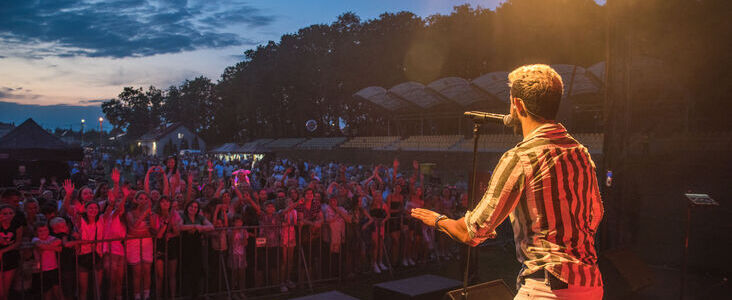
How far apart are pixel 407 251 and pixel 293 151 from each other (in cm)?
4592

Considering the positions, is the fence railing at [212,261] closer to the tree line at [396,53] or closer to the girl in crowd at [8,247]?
the girl in crowd at [8,247]

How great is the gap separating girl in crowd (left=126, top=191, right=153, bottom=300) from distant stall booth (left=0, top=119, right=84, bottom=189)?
10.6 metres

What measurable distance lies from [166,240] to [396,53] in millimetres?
42481

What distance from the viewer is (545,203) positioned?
2275 mm

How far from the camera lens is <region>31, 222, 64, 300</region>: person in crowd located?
6.75 m

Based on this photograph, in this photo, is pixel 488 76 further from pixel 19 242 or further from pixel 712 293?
pixel 19 242

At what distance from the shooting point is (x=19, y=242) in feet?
22.4

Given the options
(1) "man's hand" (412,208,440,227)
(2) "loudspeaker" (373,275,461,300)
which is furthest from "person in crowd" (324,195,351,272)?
(1) "man's hand" (412,208,440,227)

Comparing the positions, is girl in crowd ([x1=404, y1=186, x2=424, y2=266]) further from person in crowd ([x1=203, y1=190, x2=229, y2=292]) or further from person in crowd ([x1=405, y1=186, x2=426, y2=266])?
person in crowd ([x1=203, y1=190, x2=229, y2=292])

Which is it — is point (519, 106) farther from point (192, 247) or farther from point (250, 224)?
point (250, 224)

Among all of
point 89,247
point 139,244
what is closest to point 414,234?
point 139,244

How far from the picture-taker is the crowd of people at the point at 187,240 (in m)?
6.94

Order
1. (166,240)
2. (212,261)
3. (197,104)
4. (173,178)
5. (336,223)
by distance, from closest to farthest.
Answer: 1. (166,240)
2. (212,261)
3. (336,223)
4. (173,178)
5. (197,104)

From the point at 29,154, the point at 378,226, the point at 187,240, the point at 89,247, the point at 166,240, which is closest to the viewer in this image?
the point at 89,247
